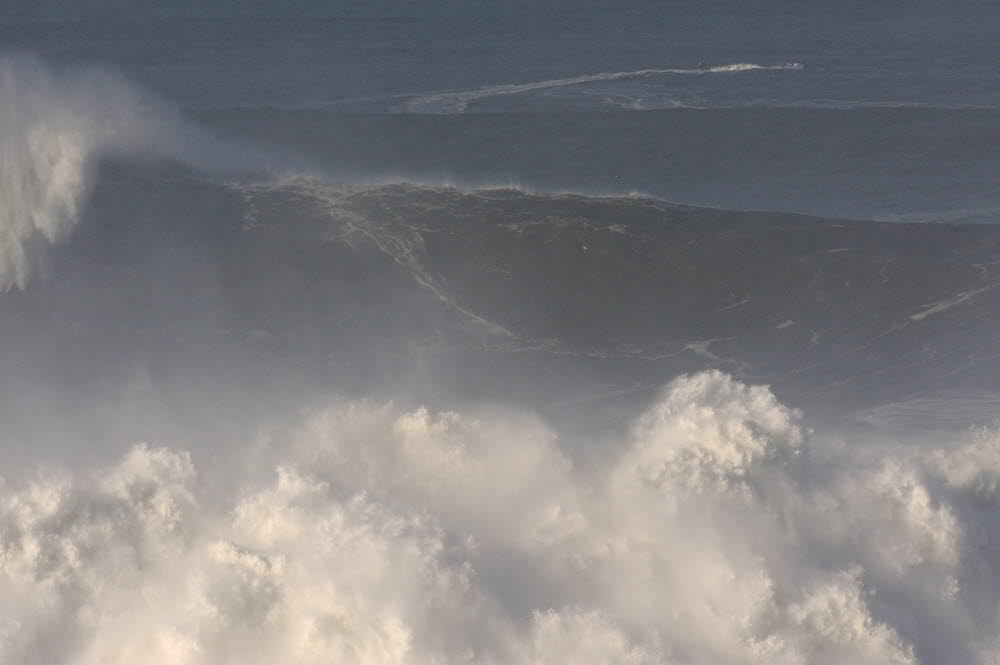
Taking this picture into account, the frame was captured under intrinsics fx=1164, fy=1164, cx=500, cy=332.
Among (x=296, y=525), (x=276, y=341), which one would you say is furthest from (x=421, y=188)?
(x=296, y=525)

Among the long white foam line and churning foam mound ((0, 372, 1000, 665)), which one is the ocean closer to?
churning foam mound ((0, 372, 1000, 665))

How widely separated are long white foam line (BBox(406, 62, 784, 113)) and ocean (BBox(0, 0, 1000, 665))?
0.73 ft

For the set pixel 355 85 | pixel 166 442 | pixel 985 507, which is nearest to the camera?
pixel 985 507

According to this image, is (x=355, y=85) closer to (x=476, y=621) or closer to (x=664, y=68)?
(x=664, y=68)

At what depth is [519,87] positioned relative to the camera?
4869 centimetres

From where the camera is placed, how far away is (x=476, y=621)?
2227 centimetres

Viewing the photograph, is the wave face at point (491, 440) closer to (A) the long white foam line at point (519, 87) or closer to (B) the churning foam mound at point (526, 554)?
(B) the churning foam mound at point (526, 554)

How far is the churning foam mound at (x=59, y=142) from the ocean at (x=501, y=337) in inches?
6.5

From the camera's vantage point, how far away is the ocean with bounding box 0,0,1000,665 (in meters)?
22.9

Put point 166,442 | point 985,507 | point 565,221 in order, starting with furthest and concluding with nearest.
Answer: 1. point 565,221
2. point 166,442
3. point 985,507

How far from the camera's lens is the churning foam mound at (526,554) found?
22188 mm

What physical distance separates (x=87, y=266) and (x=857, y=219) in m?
24.7

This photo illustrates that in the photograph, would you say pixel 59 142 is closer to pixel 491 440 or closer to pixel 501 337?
pixel 501 337

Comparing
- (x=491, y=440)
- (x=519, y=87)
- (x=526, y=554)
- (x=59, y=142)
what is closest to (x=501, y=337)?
(x=491, y=440)
